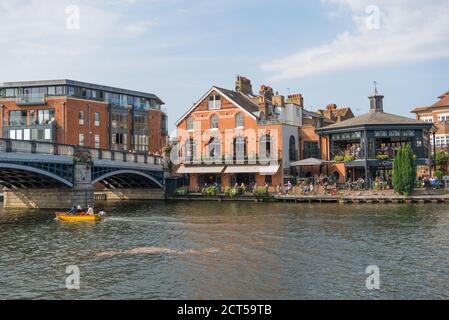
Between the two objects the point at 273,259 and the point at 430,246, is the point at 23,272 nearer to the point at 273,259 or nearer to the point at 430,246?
the point at 273,259

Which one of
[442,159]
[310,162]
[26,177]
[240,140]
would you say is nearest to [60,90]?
[240,140]

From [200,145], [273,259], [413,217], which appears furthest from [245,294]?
[200,145]

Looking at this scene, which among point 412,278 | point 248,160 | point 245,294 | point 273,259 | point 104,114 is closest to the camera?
point 245,294

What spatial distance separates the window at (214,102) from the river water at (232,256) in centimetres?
3283

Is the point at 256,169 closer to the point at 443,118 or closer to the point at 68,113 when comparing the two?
the point at 68,113

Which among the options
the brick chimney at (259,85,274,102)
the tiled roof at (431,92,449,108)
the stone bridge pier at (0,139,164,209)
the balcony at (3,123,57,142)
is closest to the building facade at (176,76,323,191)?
the brick chimney at (259,85,274,102)

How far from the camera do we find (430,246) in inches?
1195

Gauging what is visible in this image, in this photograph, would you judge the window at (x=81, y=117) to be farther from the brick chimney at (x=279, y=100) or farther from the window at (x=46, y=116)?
the brick chimney at (x=279, y=100)

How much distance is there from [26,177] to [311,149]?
1612 inches

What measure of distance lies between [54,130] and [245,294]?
→ 7096 centimetres

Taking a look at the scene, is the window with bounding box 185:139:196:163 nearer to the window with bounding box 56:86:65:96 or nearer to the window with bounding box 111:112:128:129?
the window with bounding box 111:112:128:129

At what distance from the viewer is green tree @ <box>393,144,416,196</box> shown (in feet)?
195

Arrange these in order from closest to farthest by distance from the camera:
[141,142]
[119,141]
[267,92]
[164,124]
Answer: [267,92] < [119,141] < [141,142] < [164,124]

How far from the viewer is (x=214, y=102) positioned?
7862 cm
